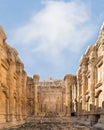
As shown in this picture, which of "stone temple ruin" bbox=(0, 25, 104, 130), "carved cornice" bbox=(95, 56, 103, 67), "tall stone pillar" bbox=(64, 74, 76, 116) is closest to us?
"carved cornice" bbox=(95, 56, 103, 67)

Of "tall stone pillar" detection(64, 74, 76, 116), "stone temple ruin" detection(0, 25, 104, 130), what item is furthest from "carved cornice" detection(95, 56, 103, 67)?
"tall stone pillar" detection(64, 74, 76, 116)

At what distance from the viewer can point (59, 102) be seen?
44812 mm

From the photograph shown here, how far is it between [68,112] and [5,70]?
57.4ft

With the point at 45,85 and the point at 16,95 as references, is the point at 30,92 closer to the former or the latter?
the point at 45,85

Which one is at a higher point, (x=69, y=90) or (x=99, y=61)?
(x=99, y=61)

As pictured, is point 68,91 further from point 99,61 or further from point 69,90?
point 99,61

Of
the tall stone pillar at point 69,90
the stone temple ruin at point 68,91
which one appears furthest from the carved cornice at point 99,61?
the tall stone pillar at point 69,90

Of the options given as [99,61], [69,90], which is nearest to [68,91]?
[69,90]

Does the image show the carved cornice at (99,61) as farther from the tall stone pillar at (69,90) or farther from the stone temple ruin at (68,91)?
the tall stone pillar at (69,90)

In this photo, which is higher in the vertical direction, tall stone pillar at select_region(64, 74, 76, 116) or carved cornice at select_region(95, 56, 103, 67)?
carved cornice at select_region(95, 56, 103, 67)

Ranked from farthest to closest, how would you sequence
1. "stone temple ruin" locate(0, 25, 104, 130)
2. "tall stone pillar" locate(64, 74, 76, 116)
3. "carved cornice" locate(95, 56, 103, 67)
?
"tall stone pillar" locate(64, 74, 76, 116) < "stone temple ruin" locate(0, 25, 104, 130) < "carved cornice" locate(95, 56, 103, 67)

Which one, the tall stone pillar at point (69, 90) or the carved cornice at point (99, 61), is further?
the tall stone pillar at point (69, 90)

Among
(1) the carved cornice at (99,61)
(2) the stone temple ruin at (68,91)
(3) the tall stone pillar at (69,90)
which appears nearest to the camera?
(1) the carved cornice at (99,61)

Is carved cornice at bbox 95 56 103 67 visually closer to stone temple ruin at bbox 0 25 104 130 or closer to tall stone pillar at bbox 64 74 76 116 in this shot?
stone temple ruin at bbox 0 25 104 130
